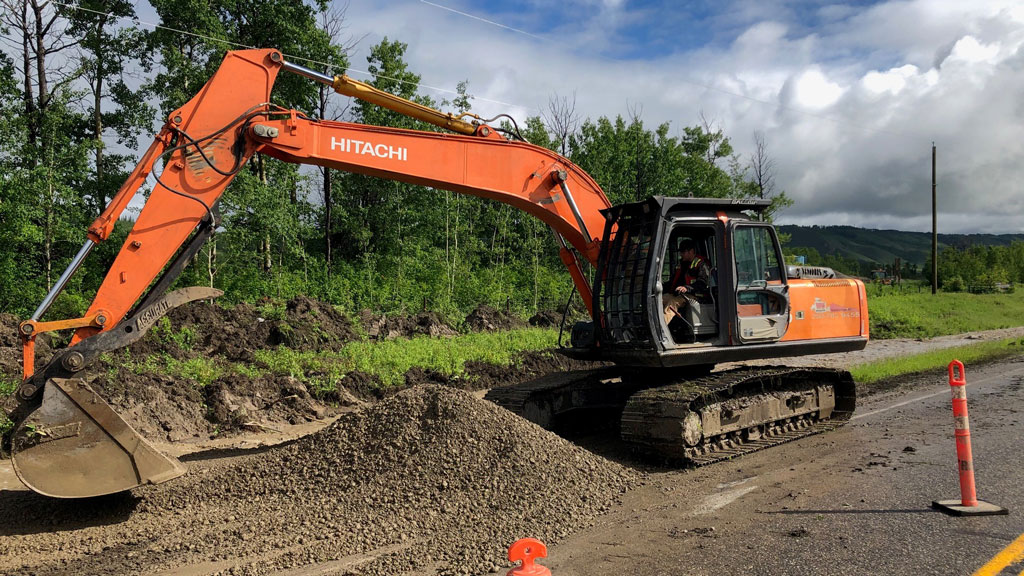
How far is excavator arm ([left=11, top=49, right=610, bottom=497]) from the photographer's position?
544 cm

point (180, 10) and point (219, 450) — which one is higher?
point (180, 10)

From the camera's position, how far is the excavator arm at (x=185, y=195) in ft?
17.8

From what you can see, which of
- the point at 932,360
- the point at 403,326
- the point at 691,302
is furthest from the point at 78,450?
the point at 932,360

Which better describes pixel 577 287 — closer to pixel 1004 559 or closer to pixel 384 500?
pixel 384 500

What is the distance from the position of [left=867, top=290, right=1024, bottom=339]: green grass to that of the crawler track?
17456 mm

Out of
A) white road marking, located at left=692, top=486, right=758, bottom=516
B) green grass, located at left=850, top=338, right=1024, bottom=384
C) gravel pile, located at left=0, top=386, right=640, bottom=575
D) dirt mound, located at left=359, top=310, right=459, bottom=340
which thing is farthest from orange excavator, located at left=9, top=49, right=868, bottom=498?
dirt mound, located at left=359, top=310, right=459, bottom=340

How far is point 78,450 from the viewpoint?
5.46 m

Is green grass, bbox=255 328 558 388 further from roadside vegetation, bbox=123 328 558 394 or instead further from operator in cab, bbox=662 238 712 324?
operator in cab, bbox=662 238 712 324

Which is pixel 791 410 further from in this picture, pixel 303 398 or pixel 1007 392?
pixel 303 398

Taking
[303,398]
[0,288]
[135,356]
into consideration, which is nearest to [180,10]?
[0,288]

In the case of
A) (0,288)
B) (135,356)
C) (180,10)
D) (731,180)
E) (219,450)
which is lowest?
(219,450)

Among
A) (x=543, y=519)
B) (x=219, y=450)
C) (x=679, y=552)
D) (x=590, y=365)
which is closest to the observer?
(x=679, y=552)

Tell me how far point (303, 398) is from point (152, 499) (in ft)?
15.3

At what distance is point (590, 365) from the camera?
15.3m
